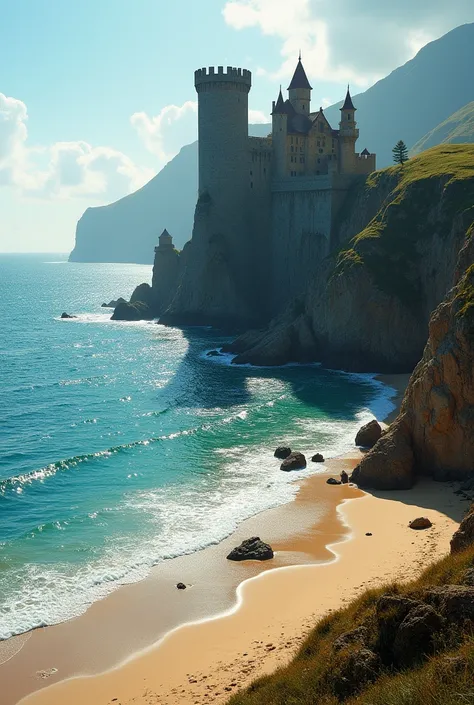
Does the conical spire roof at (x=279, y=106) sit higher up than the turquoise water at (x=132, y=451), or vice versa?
the conical spire roof at (x=279, y=106)

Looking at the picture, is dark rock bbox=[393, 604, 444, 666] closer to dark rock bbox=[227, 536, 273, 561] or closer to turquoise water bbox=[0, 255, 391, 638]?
turquoise water bbox=[0, 255, 391, 638]

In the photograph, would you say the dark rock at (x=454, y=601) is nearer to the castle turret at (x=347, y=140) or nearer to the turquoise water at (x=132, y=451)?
the turquoise water at (x=132, y=451)

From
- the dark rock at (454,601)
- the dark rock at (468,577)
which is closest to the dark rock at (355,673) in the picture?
the dark rock at (454,601)

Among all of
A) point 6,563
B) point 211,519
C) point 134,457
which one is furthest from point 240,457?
point 6,563

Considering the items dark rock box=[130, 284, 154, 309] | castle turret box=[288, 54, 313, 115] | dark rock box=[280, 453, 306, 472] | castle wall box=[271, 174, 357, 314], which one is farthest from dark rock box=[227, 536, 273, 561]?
dark rock box=[130, 284, 154, 309]

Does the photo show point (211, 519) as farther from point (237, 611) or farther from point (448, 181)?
point (448, 181)

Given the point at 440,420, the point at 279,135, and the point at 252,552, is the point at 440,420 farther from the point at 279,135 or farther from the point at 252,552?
the point at 279,135

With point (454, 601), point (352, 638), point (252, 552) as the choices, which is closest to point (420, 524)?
point (252, 552)
